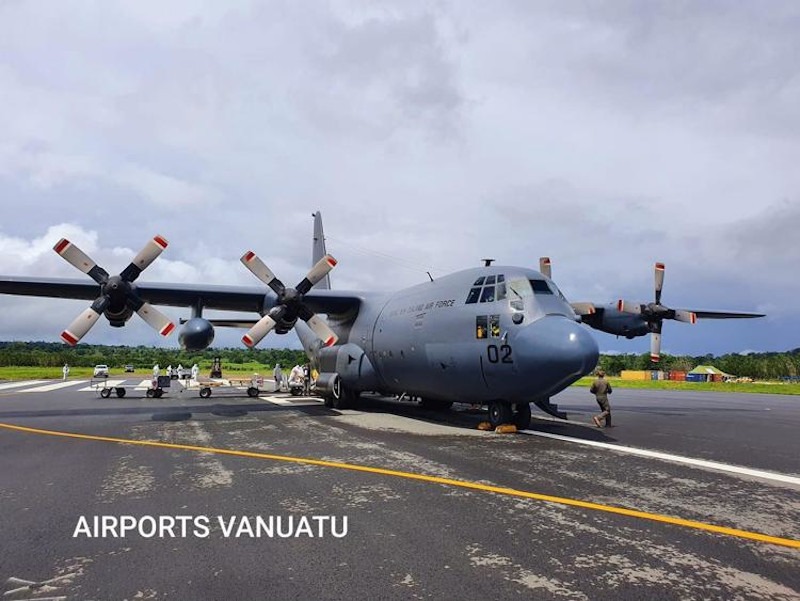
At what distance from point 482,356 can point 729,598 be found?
866 centimetres

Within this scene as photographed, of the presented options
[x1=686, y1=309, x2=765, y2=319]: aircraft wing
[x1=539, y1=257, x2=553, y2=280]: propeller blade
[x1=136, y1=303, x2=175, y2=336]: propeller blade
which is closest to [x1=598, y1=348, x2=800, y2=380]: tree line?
[x1=686, y1=309, x2=765, y2=319]: aircraft wing

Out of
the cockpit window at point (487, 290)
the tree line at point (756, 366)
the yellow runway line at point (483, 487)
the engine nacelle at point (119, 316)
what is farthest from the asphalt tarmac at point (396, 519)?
the tree line at point (756, 366)

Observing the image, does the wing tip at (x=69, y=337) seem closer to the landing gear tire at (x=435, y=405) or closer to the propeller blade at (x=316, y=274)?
the propeller blade at (x=316, y=274)

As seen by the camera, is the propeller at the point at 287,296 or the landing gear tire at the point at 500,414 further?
the propeller at the point at 287,296

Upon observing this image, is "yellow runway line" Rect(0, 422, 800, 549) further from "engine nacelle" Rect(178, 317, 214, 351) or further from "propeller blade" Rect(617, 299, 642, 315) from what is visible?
"propeller blade" Rect(617, 299, 642, 315)

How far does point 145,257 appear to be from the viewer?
16625 millimetres

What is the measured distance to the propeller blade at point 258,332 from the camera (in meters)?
16.8

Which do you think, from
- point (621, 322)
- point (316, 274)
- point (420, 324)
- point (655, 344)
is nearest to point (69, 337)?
point (316, 274)

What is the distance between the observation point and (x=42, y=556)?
15.1 feet

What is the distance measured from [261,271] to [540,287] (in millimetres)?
9763

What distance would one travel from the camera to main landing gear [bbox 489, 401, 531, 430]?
13000mm

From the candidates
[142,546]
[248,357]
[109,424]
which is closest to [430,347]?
[109,424]

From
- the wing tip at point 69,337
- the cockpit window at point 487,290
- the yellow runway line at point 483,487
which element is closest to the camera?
the yellow runway line at point 483,487

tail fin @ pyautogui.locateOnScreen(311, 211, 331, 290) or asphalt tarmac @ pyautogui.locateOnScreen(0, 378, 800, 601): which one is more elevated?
tail fin @ pyautogui.locateOnScreen(311, 211, 331, 290)
